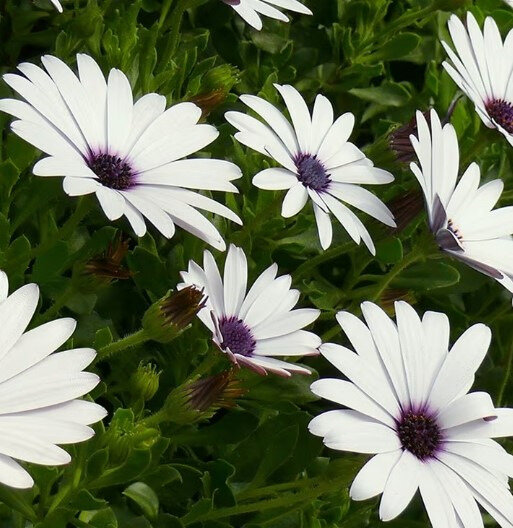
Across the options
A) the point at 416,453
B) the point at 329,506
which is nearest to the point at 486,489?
the point at 416,453

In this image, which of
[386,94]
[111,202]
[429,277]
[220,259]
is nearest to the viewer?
[111,202]

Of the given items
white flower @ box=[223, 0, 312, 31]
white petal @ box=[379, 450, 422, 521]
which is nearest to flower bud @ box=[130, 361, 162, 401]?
white petal @ box=[379, 450, 422, 521]

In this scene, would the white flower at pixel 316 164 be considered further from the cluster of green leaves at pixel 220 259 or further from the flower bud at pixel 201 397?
the flower bud at pixel 201 397

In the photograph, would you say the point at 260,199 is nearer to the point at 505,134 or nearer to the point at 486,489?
the point at 505,134

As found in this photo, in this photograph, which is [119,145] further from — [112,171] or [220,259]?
[220,259]

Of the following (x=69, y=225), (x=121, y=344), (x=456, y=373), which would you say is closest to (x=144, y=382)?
(x=121, y=344)

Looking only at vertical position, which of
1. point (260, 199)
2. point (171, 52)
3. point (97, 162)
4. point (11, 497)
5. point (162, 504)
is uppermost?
point (171, 52)
